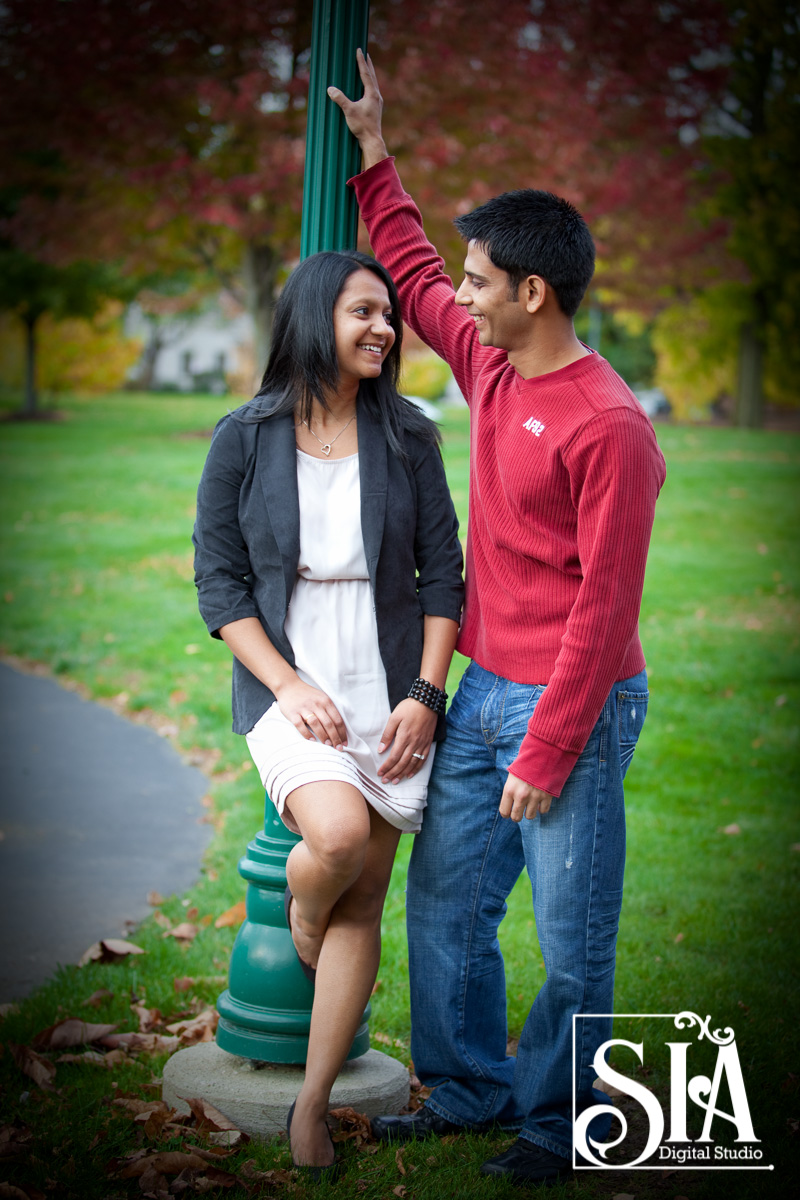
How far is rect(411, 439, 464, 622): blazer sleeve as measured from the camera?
9.95ft

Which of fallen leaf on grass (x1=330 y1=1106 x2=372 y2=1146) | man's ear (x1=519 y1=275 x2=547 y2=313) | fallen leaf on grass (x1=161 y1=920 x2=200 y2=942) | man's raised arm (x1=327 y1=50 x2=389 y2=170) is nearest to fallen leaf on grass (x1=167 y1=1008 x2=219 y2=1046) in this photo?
fallen leaf on grass (x1=161 y1=920 x2=200 y2=942)

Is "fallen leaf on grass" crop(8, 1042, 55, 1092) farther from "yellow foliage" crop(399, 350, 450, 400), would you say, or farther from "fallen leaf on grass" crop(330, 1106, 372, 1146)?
"yellow foliage" crop(399, 350, 450, 400)

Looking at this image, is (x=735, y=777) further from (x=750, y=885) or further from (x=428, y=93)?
(x=428, y=93)

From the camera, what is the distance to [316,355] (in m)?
2.88

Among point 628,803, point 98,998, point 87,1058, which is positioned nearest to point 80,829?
point 98,998

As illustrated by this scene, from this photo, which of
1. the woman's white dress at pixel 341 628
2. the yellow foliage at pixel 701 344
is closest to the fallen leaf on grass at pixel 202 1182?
the woman's white dress at pixel 341 628

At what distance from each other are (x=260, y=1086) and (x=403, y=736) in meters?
1.11

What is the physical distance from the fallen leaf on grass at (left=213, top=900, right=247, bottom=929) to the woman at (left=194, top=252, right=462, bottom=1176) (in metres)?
1.58

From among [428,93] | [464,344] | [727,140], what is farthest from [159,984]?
[727,140]

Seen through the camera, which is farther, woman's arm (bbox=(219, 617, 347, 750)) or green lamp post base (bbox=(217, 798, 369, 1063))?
green lamp post base (bbox=(217, 798, 369, 1063))

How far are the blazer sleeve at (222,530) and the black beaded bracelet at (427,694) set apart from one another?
1.51 feet

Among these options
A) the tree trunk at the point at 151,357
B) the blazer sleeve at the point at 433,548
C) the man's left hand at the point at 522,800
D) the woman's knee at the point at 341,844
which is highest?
the tree trunk at the point at 151,357

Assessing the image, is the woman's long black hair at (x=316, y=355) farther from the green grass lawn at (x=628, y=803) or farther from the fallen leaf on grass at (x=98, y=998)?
the fallen leaf on grass at (x=98, y=998)

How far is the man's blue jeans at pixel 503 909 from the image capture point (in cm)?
280
